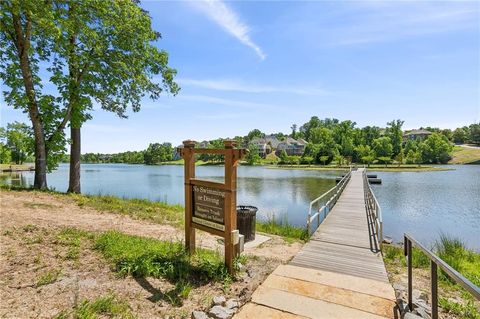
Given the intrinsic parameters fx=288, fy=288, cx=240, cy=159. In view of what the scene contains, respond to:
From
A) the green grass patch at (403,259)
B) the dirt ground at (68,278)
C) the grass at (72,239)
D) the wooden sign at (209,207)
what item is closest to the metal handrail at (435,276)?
the dirt ground at (68,278)

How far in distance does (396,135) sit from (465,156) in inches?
764

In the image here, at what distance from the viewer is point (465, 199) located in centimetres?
2119

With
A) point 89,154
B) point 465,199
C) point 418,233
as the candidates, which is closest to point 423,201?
point 465,199

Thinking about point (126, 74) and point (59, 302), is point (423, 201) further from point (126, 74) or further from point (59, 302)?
point (59, 302)

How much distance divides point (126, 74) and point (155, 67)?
1759 mm

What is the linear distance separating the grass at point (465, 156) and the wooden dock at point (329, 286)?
281ft

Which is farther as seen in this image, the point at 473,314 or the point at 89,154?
the point at 89,154

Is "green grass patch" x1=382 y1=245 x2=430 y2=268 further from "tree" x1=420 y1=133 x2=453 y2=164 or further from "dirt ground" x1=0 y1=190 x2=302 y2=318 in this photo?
"tree" x1=420 y1=133 x2=453 y2=164

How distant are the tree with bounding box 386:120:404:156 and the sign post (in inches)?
3188

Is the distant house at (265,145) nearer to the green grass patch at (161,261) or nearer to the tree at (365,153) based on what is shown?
the tree at (365,153)

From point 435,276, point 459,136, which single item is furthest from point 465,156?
point 435,276

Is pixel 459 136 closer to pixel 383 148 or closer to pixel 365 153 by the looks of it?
pixel 383 148

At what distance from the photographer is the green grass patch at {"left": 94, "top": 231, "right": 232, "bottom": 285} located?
449 centimetres

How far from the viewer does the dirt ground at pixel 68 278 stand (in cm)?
347
